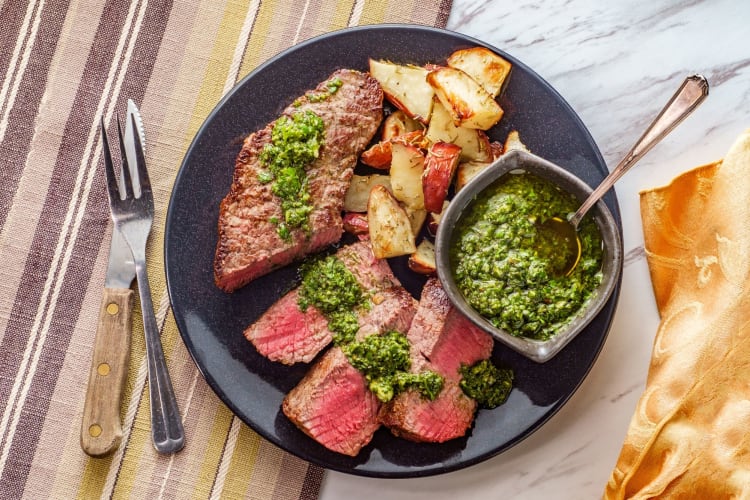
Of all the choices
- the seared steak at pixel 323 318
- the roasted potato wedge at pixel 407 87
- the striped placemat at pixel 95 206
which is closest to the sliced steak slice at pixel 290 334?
the seared steak at pixel 323 318

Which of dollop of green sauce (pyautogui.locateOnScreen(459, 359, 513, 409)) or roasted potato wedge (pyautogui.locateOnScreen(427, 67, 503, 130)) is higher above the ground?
roasted potato wedge (pyautogui.locateOnScreen(427, 67, 503, 130))

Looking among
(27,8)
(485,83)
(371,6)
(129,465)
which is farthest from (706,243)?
(27,8)

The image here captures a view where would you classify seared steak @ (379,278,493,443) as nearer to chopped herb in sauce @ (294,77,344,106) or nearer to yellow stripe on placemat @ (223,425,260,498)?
yellow stripe on placemat @ (223,425,260,498)

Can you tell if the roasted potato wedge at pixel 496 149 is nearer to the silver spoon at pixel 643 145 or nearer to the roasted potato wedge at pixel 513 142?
the roasted potato wedge at pixel 513 142

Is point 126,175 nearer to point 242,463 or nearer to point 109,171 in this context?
point 109,171

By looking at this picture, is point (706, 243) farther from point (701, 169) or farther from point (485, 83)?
point (485, 83)

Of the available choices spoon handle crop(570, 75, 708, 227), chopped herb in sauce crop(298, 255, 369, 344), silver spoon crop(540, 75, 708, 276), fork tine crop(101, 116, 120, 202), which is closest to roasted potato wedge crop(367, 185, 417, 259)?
chopped herb in sauce crop(298, 255, 369, 344)

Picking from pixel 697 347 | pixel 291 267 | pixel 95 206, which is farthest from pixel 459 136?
pixel 95 206
